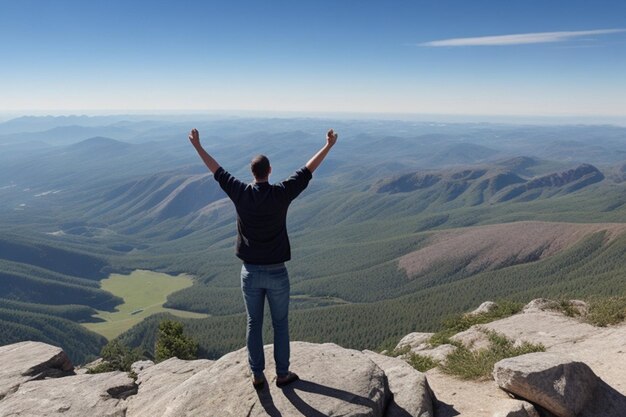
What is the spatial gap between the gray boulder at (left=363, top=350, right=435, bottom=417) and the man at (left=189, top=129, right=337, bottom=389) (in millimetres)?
3143

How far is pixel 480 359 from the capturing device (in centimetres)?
1515

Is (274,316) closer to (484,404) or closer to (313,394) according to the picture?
(313,394)

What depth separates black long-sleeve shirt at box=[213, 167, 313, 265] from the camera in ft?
34.4

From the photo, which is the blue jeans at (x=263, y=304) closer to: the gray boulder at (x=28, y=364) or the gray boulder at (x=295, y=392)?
the gray boulder at (x=295, y=392)

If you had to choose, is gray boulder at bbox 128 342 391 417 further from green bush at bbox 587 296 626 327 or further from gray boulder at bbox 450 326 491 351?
green bush at bbox 587 296 626 327

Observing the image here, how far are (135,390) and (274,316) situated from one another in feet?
23.4

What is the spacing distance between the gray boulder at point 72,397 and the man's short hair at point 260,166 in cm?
873

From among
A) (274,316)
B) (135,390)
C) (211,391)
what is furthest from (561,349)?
(135,390)

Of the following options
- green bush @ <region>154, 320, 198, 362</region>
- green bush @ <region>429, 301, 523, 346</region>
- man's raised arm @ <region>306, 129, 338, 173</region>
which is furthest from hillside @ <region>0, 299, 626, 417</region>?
green bush @ <region>154, 320, 198, 362</region>

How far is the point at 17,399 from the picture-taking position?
44.4 feet

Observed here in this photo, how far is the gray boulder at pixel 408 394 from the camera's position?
11594mm

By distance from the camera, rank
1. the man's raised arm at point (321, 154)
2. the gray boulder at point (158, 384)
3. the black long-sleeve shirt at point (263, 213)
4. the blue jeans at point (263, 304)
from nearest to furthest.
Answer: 1. the black long-sleeve shirt at point (263, 213)
2. the blue jeans at point (263, 304)
3. the man's raised arm at point (321, 154)
4. the gray boulder at point (158, 384)

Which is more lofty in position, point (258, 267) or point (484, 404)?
point (258, 267)

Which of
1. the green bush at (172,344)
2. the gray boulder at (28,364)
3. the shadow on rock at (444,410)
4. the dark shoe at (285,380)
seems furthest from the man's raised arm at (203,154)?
the green bush at (172,344)
